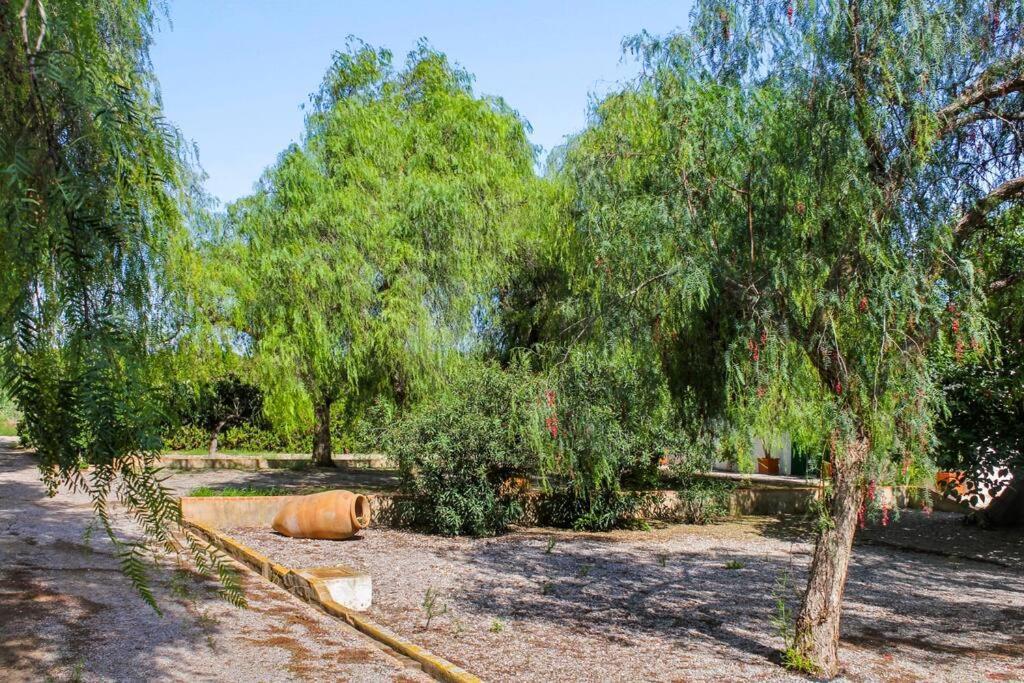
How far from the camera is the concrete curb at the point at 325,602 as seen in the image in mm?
6277

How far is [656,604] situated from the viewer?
29.3 ft

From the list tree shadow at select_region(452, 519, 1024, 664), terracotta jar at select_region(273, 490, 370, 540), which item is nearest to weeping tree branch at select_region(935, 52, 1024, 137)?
tree shadow at select_region(452, 519, 1024, 664)

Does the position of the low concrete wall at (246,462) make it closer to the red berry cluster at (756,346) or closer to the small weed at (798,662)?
the small weed at (798,662)

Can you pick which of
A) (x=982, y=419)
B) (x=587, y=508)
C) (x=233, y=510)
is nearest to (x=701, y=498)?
(x=587, y=508)

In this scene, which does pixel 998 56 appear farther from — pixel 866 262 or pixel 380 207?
pixel 380 207

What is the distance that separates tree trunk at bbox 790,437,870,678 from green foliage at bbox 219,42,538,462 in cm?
904

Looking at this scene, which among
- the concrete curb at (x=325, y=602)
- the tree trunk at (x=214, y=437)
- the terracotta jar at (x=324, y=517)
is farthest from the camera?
the tree trunk at (x=214, y=437)

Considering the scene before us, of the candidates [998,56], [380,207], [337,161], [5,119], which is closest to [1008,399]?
[998,56]

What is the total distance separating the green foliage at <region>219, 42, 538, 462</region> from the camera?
14.6 meters

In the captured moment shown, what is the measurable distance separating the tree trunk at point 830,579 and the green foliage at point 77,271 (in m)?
4.46

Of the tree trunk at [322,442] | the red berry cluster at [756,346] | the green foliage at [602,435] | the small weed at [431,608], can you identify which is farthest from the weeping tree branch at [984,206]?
the tree trunk at [322,442]

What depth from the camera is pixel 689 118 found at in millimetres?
6648

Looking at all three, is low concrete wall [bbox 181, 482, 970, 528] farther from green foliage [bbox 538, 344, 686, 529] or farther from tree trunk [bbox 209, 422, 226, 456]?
tree trunk [bbox 209, 422, 226, 456]

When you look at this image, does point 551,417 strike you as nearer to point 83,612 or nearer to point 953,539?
point 83,612
